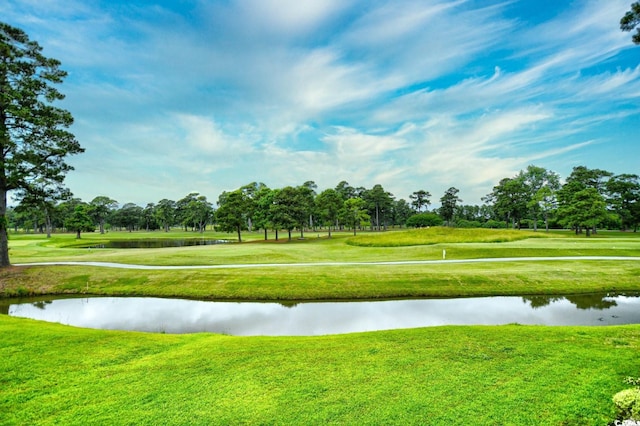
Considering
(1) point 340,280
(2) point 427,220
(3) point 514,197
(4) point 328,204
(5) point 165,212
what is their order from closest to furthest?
(1) point 340,280 < (4) point 328,204 < (3) point 514,197 < (2) point 427,220 < (5) point 165,212

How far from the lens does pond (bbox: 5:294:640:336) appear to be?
41.7 ft

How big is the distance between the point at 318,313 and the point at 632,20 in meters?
16.4

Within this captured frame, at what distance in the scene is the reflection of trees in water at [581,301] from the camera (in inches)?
602

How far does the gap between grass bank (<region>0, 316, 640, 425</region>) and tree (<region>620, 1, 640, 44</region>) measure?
9869 mm

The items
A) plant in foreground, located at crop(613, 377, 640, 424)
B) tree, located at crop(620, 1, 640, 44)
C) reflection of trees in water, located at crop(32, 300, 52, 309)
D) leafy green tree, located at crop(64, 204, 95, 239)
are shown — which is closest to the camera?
plant in foreground, located at crop(613, 377, 640, 424)

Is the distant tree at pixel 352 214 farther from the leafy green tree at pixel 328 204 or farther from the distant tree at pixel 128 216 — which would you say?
the distant tree at pixel 128 216

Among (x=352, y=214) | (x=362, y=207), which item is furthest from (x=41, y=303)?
(x=362, y=207)

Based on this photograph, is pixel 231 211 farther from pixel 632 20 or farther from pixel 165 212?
pixel 165 212

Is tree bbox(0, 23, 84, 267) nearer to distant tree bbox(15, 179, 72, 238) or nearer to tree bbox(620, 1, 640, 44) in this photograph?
distant tree bbox(15, 179, 72, 238)

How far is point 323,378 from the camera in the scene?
236 inches

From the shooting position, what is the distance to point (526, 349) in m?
7.34

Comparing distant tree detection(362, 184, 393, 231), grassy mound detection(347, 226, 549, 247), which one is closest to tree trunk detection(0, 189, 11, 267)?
grassy mound detection(347, 226, 549, 247)

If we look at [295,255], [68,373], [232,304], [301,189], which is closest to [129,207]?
[301,189]

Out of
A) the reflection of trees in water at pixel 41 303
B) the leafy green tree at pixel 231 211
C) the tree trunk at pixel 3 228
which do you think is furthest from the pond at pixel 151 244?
the reflection of trees in water at pixel 41 303
